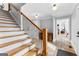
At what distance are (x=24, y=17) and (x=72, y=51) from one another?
2.79 ft

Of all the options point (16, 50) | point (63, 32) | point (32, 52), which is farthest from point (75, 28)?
point (16, 50)

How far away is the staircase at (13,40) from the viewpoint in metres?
1.70

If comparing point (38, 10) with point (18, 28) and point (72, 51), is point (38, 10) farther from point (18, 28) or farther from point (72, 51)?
point (72, 51)

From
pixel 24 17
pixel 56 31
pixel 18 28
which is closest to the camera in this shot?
pixel 56 31

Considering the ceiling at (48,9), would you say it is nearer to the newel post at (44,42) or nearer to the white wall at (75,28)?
the white wall at (75,28)

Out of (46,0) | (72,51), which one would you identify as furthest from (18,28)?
(72,51)

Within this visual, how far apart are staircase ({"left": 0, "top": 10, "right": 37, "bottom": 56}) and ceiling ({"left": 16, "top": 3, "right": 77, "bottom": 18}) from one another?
378 millimetres

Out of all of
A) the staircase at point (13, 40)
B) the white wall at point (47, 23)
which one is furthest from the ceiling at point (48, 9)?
the staircase at point (13, 40)

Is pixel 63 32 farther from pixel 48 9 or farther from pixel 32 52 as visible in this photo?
pixel 32 52

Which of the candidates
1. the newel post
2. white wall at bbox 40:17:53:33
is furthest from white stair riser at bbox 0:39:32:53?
white wall at bbox 40:17:53:33

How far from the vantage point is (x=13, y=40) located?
178 cm

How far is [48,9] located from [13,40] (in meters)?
0.71

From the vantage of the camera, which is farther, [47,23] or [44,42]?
[44,42]

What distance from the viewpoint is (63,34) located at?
5.20ft
